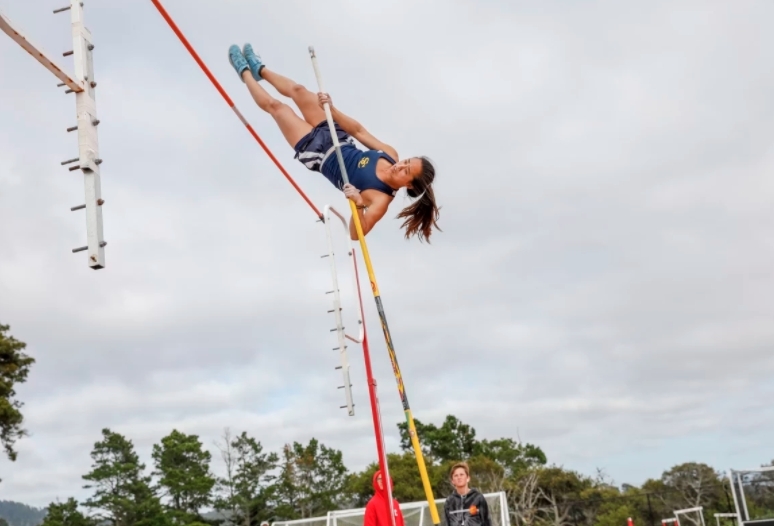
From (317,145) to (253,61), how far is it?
0.75m

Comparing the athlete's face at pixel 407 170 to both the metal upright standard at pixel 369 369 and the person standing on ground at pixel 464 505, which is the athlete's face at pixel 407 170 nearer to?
the metal upright standard at pixel 369 369

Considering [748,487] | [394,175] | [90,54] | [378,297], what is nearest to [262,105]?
[394,175]

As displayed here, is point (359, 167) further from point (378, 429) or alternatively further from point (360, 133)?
point (378, 429)

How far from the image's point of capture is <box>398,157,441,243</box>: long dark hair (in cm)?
503

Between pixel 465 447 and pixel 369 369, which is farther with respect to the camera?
pixel 465 447

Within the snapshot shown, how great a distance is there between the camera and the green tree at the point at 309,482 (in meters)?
26.7

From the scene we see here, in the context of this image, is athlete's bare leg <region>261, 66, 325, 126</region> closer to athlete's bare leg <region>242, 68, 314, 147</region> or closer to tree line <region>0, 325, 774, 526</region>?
athlete's bare leg <region>242, 68, 314, 147</region>

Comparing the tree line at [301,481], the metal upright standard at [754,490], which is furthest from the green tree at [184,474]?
the metal upright standard at [754,490]

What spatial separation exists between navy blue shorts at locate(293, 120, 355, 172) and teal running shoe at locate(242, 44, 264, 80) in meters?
0.56

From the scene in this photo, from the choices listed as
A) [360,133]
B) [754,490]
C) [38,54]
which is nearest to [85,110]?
[38,54]

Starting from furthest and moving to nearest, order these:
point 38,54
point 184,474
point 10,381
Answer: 1. point 184,474
2. point 10,381
3. point 38,54

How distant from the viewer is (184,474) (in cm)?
2714

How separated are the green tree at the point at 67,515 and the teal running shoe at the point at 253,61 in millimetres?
23268

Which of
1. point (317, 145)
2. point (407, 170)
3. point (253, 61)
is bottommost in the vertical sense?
point (407, 170)
